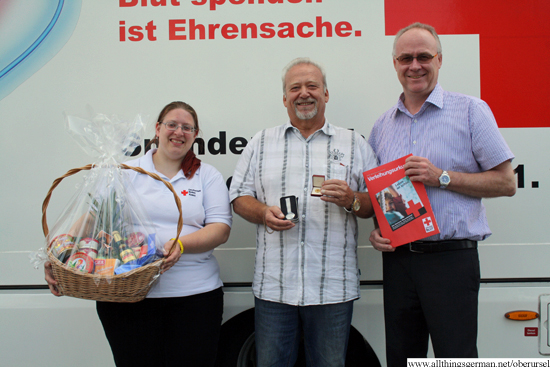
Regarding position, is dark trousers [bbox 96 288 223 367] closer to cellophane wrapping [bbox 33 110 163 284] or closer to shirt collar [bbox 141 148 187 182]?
cellophane wrapping [bbox 33 110 163 284]

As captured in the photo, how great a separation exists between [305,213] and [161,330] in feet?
3.00

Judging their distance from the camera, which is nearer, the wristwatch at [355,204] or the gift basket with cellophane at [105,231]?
the gift basket with cellophane at [105,231]

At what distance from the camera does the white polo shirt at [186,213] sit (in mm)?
1673

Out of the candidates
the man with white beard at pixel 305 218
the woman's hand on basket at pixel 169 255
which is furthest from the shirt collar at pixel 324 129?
the woman's hand on basket at pixel 169 255

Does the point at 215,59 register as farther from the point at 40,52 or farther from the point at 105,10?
the point at 40,52

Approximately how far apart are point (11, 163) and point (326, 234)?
1904 mm

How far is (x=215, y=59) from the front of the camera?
204 cm

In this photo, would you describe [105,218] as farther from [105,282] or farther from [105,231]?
[105,282]

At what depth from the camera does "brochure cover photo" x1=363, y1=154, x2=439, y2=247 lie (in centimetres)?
155

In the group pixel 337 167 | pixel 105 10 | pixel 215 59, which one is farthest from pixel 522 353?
pixel 105 10

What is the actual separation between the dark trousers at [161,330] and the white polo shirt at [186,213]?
0.07 meters

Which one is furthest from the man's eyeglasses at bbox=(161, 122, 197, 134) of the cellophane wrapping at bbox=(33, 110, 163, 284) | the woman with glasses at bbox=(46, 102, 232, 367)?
the cellophane wrapping at bbox=(33, 110, 163, 284)

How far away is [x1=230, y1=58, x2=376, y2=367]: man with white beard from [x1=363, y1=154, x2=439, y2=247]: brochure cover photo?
0.10m

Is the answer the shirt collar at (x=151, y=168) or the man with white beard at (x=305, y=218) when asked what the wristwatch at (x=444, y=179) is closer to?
the man with white beard at (x=305, y=218)
